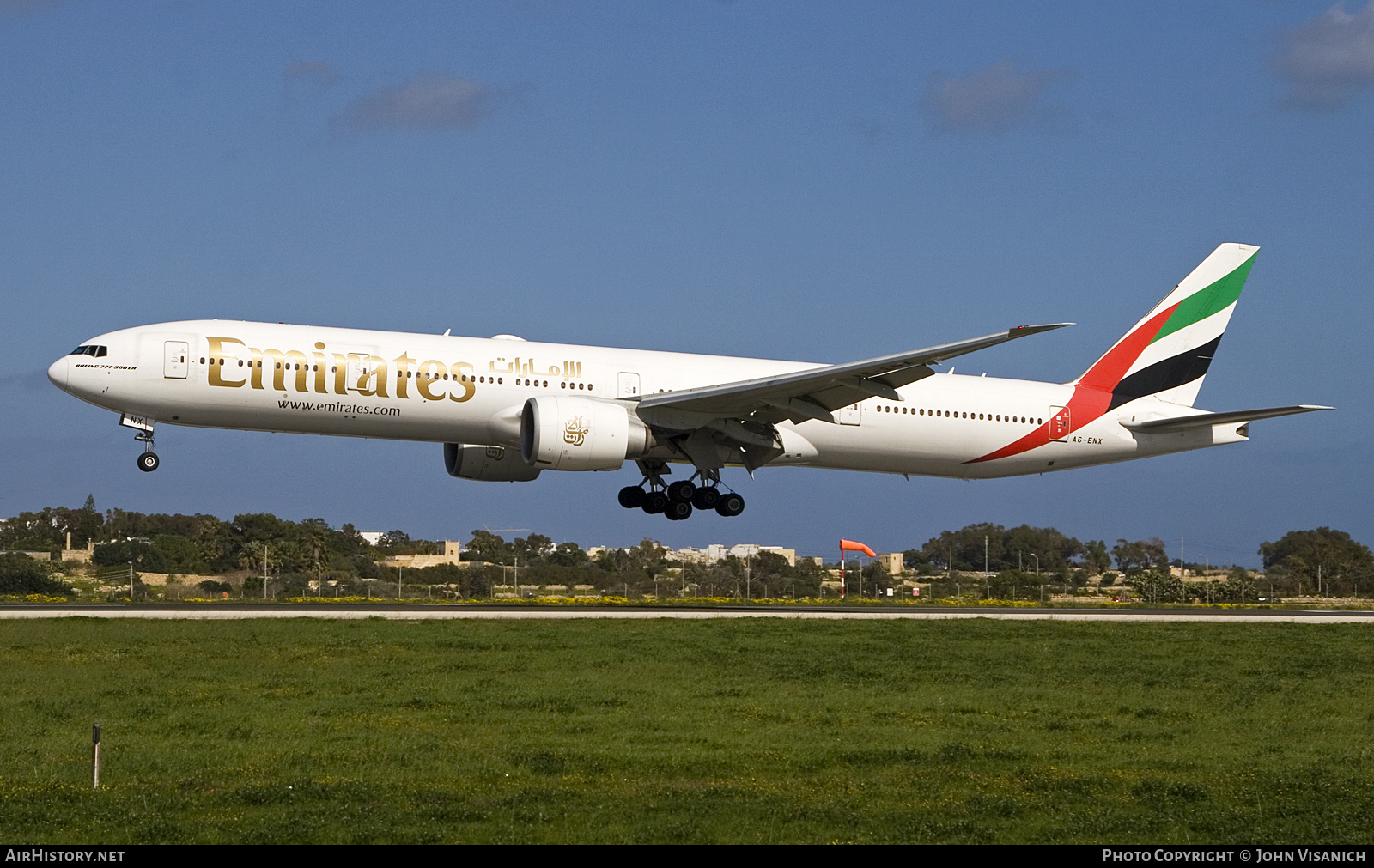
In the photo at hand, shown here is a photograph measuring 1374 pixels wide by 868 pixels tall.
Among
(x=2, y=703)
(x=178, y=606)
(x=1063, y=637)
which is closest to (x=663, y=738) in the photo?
(x=2, y=703)

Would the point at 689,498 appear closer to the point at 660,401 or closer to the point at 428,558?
the point at 660,401

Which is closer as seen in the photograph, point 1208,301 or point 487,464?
point 487,464

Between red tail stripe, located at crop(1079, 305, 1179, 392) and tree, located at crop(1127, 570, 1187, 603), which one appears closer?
red tail stripe, located at crop(1079, 305, 1179, 392)

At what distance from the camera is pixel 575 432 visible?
3139 cm

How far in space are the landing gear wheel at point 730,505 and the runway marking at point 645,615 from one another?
8.26 feet

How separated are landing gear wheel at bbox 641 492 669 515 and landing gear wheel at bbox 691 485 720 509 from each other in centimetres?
87

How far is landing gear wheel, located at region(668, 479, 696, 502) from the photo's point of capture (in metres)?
35.9

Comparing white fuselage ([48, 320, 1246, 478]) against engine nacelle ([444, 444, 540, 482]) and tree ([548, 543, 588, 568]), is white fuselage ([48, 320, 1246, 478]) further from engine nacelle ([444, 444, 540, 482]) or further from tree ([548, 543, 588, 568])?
tree ([548, 543, 588, 568])

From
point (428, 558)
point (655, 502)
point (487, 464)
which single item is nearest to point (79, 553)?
point (428, 558)

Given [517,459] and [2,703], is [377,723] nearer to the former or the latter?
[2,703]

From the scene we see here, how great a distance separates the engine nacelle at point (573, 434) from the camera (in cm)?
3125

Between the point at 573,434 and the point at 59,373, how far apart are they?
11234mm

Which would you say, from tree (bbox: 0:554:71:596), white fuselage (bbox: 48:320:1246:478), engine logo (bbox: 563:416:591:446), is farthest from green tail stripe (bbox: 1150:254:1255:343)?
tree (bbox: 0:554:71:596)
